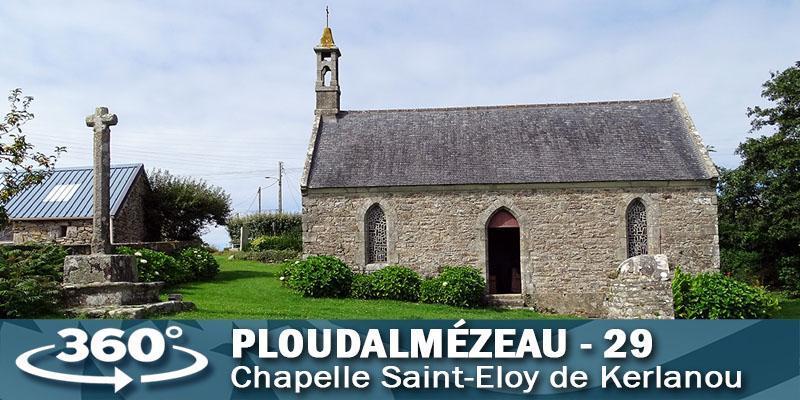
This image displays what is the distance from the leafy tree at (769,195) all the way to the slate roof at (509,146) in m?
4.29

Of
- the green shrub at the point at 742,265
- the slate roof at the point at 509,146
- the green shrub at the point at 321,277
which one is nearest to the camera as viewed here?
the green shrub at the point at 321,277

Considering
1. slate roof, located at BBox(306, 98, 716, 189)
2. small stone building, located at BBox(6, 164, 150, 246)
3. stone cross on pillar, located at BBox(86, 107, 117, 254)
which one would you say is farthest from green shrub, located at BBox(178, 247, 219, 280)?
stone cross on pillar, located at BBox(86, 107, 117, 254)

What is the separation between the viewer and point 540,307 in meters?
20.8

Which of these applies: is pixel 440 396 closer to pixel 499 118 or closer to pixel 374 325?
pixel 374 325

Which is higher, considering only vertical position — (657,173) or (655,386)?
(657,173)

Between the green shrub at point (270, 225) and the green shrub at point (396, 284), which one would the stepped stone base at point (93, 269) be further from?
the green shrub at point (270, 225)

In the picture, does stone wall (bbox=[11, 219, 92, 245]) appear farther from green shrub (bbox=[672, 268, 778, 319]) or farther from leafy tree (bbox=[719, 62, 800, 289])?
leafy tree (bbox=[719, 62, 800, 289])

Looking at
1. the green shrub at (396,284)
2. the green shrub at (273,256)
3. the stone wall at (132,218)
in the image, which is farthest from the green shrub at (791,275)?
the stone wall at (132,218)

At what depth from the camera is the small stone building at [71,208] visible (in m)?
24.8

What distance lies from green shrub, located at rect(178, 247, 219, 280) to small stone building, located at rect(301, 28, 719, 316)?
3529mm

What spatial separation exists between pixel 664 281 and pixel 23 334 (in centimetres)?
1059

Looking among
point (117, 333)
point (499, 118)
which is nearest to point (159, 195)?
point (499, 118)

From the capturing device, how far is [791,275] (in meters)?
25.0

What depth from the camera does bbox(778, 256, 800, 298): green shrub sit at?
24.8 m
